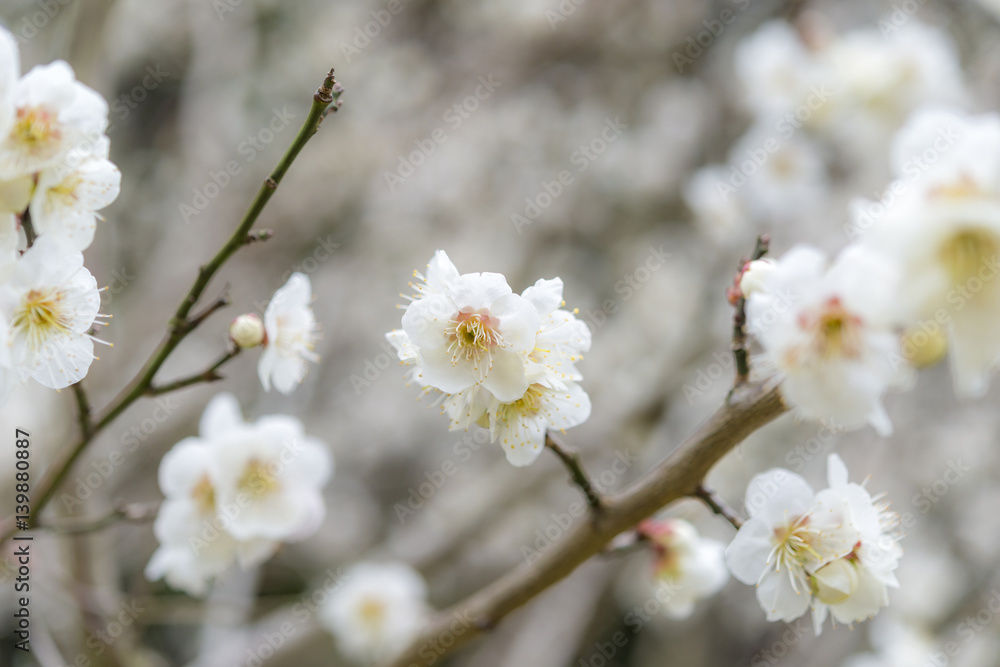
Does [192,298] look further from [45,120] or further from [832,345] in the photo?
[832,345]

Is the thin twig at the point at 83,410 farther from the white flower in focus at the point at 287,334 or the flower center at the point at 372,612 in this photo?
the flower center at the point at 372,612

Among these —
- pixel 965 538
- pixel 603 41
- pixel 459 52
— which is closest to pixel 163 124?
pixel 459 52

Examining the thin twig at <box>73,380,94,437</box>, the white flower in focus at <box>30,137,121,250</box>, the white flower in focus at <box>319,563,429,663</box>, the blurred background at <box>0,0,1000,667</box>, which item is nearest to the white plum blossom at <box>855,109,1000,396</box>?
the white flower in focus at <box>30,137,121,250</box>

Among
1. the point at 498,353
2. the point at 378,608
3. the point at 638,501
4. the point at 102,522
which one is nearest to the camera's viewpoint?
the point at 498,353

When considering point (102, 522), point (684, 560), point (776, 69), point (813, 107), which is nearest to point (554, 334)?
point (684, 560)

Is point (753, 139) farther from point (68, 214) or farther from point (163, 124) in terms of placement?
point (163, 124)
